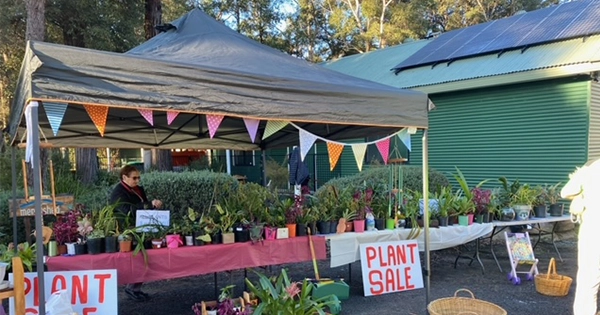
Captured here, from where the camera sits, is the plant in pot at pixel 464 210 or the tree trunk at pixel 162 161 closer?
the plant in pot at pixel 464 210

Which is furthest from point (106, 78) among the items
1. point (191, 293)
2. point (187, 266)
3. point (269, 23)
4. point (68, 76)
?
point (269, 23)

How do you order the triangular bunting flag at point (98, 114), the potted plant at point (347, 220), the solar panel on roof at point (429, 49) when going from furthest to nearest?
the solar panel on roof at point (429, 49)
the potted plant at point (347, 220)
the triangular bunting flag at point (98, 114)

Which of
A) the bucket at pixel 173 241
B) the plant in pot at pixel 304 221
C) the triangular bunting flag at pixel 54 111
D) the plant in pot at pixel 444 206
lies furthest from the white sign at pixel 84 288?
the plant in pot at pixel 444 206

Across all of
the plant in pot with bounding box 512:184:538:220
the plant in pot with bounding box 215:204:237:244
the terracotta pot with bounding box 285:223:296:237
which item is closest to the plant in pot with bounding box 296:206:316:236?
the terracotta pot with bounding box 285:223:296:237

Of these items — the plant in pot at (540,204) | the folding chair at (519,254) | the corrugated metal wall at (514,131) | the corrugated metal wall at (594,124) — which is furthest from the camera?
the corrugated metal wall at (514,131)

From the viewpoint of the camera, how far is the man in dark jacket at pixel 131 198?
14.1 feet

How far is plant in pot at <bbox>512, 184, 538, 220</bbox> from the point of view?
17.8 feet

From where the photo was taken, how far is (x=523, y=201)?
18.1ft

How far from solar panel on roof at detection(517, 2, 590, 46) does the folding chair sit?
518cm

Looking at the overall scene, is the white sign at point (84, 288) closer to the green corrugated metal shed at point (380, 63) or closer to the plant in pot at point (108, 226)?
the plant in pot at point (108, 226)

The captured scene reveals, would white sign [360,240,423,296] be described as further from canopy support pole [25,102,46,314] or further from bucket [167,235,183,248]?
canopy support pole [25,102,46,314]

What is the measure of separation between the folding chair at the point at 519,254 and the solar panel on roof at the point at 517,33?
4.88m

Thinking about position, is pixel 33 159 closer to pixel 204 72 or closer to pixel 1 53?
pixel 204 72

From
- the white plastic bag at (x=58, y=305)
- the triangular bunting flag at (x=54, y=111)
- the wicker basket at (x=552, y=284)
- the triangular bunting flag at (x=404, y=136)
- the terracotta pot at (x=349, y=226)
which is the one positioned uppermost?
the triangular bunting flag at (x=54, y=111)
